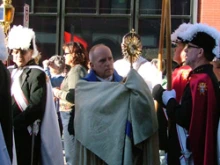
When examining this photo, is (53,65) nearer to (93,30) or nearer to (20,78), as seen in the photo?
(93,30)

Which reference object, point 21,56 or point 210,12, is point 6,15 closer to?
point 21,56

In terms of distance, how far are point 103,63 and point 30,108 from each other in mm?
1013

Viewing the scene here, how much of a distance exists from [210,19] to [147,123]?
947 cm

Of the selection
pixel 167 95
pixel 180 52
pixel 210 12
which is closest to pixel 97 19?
pixel 210 12

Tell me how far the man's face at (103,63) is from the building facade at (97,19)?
364 inches

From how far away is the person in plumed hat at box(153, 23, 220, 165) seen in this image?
16.1 ft

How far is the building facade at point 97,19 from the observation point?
14859 mm

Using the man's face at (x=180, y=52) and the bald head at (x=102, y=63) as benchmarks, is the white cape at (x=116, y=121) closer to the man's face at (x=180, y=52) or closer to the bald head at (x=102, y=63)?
the bald head at (x=102, y=63)

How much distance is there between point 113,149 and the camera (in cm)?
515

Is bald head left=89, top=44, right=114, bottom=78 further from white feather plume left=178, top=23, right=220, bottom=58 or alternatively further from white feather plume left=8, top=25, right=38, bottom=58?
white feather plume left=8, top=25, right=38, bottom=58

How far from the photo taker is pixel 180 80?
5719 millimetres

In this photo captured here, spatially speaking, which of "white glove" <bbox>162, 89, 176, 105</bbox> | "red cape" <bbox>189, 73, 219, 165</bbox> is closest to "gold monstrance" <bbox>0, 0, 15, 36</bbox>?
"white glove" <bbox>162, 89, 176, 105</bbox>

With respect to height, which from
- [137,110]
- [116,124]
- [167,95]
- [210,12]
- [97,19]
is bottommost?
[116,124]

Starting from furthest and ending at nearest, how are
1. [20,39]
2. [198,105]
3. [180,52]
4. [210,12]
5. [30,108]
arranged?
1. [210,12]
2. [20,39]
3. [30,108]
4. [180,52]
5. [198,105]
